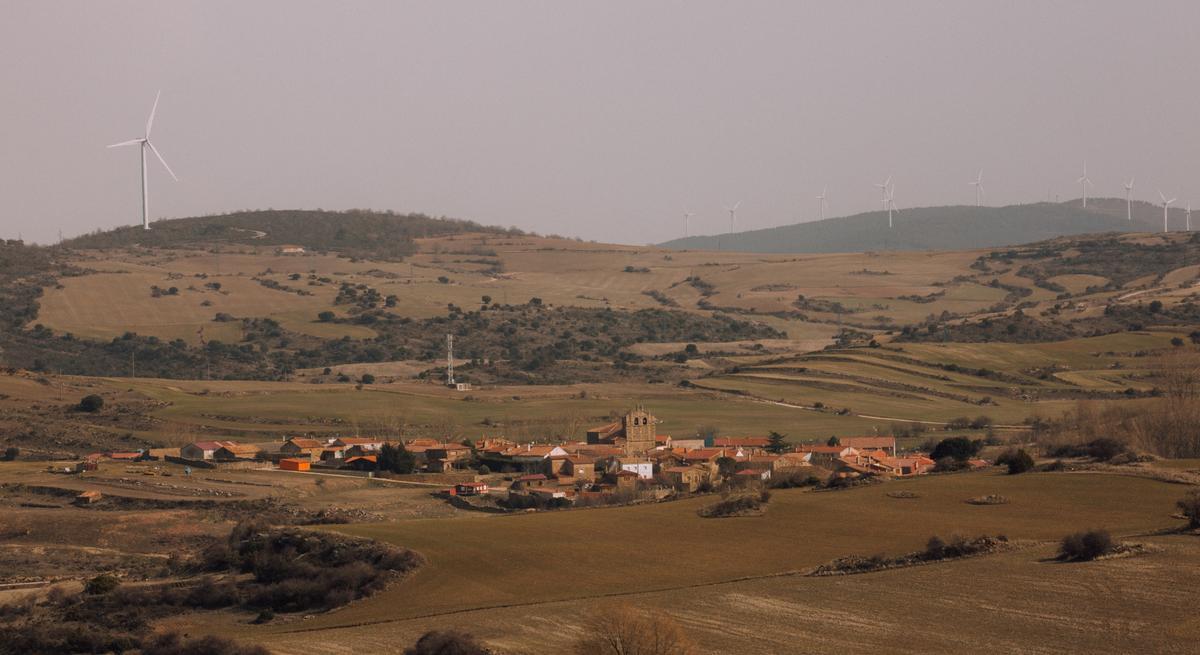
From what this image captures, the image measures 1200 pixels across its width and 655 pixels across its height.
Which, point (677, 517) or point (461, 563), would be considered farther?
Result: point (677, 517)

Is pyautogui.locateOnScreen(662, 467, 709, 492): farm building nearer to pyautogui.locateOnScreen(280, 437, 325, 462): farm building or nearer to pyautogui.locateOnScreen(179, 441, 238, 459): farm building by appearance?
pyautogui.locateOnScreen(280, 437, 325, 462): farm building

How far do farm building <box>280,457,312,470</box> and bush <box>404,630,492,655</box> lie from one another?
49.6 meters

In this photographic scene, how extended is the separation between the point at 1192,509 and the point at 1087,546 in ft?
16.3

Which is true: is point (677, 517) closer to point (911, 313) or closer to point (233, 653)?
point (233, 653)

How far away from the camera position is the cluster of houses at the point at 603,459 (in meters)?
68.2

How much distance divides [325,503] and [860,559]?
32548 mm

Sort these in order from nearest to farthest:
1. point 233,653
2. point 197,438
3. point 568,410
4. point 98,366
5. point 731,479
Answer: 1. point 233,653
2. point 731,479
3. point 197,438
4. point 568,410
5. point 98,366

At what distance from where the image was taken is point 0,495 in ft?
221

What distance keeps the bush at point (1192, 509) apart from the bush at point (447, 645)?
726 inches

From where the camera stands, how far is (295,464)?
79875mm

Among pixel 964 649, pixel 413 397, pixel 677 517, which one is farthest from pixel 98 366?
pixel 964 649

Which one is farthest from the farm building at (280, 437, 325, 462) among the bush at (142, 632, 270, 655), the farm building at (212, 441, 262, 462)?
the bush at (142, 632, 270, 655)

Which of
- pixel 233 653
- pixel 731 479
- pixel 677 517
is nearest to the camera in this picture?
pixel 233 653

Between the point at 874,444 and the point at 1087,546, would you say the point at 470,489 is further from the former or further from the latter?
the point at 1087,546
